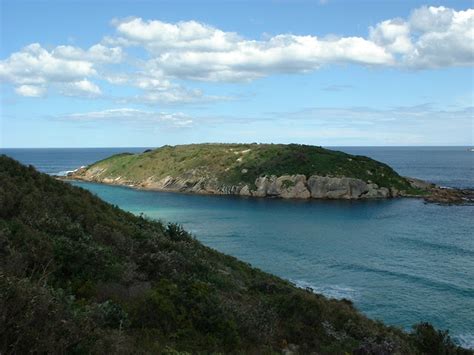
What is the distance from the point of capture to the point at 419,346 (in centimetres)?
1808

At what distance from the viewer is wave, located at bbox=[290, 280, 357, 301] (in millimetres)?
35291

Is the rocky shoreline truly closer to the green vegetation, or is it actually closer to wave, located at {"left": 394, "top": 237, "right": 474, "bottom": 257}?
the green vegetation

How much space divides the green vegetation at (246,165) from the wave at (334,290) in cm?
6931

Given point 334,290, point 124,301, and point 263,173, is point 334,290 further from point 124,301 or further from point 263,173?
point 263,173

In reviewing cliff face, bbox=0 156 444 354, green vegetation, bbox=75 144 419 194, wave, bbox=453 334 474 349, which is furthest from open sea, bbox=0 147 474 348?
cliff face, bbox=0 156 444 354

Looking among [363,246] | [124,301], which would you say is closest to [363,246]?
[363,246]

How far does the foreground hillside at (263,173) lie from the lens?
102 metres

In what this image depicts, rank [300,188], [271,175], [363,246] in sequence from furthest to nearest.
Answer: [271,175], [300,188], [363,246]

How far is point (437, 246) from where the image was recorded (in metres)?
52.0

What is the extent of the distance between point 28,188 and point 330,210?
68.0m

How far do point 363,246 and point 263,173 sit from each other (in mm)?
58731

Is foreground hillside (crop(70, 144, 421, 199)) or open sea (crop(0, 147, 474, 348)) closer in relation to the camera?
open sea (crop(0, 147, 474, 348))

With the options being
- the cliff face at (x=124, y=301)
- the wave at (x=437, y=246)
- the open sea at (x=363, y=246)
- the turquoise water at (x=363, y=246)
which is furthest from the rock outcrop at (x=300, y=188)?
the cliff face at (x=124, y=301)

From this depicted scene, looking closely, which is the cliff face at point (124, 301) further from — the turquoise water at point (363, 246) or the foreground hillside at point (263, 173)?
the foreground hillside at point (263, 173)
